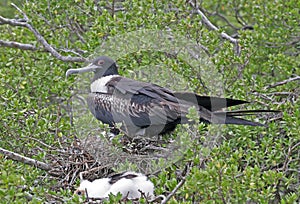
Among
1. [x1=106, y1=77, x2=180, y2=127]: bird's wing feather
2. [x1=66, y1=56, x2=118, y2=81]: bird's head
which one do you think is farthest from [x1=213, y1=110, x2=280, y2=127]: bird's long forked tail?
[x1=66, y1=56, x2=118, y2=81]: bird's head

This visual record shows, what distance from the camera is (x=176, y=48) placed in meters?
5.40

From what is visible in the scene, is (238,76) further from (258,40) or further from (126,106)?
(126,106)

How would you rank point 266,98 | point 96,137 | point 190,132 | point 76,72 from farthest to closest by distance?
point 76,72 < point 266,98 < point 96,137 < point 190,132

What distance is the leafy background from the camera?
4.13m

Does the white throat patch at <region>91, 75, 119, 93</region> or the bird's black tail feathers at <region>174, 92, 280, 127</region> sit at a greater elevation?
the bird's black tail feathers at <region>174, 92, 280, 127</region>

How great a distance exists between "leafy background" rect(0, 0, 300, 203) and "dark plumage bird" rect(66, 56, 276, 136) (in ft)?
0.49

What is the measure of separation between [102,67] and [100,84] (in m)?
0.17

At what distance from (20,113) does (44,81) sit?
86cm

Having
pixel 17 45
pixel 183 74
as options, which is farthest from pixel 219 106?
pixel 17 45

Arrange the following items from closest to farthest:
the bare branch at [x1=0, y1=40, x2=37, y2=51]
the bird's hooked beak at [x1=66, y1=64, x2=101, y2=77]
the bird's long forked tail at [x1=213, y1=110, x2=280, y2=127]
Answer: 1. the bird's long forked tail at [x1=213, y1=110, x2=280, y2=127]
2. the bird's hooked beak at [x1=66, y1=64, x2=101, y2=77]
3. the bare branch at [x1=0, y1=40, x2=37, y2=51]

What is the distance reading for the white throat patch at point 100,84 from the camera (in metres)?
5.38

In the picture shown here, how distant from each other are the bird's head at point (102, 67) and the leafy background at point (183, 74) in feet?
0.37

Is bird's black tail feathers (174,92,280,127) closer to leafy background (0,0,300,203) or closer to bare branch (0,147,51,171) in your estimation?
leafy background (0,0,300,203)

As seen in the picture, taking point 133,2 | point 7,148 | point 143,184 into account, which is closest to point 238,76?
point 133,2
